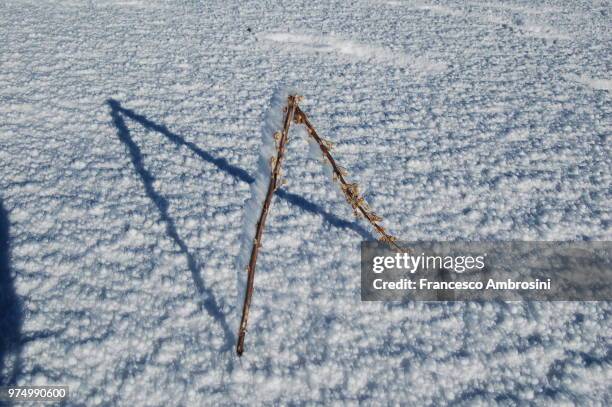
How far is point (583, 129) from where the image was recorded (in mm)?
2703

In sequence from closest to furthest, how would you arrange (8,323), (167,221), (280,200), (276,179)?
(276,179)
(8,323)
(167,221)
(280,200)

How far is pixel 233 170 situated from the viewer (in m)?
2.23

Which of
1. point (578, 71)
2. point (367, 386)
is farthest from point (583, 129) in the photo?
point (367, 386)

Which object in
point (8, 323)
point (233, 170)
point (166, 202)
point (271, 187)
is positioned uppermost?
point (233, 170)

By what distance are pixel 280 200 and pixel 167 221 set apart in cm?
50

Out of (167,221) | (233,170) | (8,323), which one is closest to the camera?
(8,323)

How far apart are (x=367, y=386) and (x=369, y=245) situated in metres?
0.62

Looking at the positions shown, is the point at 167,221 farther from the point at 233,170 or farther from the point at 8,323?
the point at 8,323

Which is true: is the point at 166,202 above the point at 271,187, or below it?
above

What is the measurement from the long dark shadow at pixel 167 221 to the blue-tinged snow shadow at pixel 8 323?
22.6 inches

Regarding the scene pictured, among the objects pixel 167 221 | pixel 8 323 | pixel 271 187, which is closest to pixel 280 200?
pixel 167 221

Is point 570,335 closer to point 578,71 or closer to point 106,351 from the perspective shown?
point 106,351

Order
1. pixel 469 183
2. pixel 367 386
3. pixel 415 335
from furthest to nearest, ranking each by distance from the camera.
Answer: pixel 469 183
pixel 415 335
pixel 367 386

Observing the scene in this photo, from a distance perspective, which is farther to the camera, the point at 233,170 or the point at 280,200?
the point at 233,170
